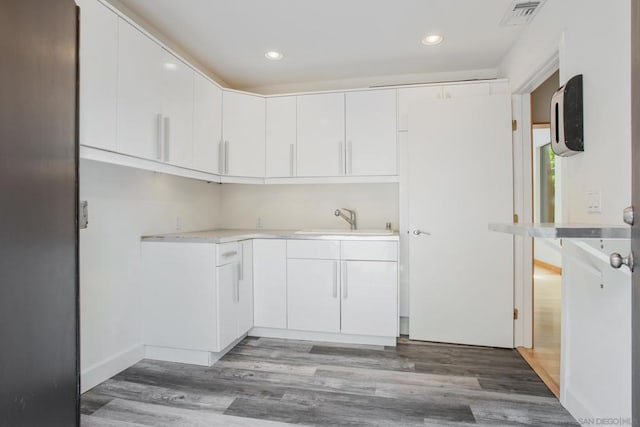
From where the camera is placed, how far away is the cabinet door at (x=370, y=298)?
2.69m

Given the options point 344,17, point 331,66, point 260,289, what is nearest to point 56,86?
point 344,17

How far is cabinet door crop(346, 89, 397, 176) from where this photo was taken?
9.77ft

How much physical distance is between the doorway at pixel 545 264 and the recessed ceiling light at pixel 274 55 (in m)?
2.21

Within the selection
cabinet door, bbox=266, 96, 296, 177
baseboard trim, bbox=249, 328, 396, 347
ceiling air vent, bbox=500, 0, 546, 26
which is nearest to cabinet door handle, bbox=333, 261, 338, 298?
baseboard trim, bbox=249, 328, 396, 347

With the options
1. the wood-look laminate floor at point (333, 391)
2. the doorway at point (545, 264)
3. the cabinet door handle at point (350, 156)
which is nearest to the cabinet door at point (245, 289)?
the wood-look laminate floor at point (333, 391)

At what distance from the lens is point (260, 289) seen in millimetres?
2891

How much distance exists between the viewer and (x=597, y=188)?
5.04 ft

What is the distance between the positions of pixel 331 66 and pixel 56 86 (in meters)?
2.41

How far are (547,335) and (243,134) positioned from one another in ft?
10.9

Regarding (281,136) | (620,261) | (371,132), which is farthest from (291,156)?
(620,261)

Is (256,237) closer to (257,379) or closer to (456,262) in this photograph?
(257,379)

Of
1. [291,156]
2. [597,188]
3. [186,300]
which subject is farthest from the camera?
[291,156]

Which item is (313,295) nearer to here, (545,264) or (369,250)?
(369,250)

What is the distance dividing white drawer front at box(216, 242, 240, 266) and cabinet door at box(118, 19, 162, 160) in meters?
0.75
